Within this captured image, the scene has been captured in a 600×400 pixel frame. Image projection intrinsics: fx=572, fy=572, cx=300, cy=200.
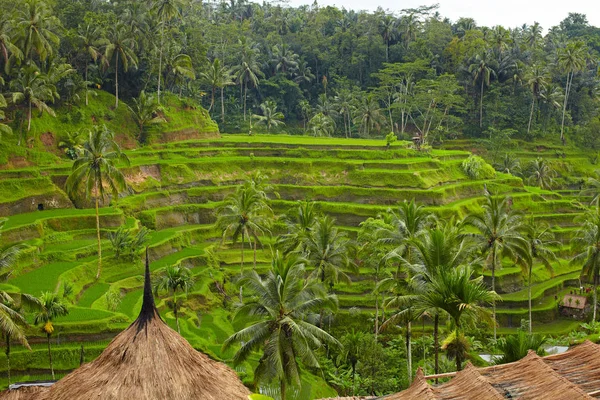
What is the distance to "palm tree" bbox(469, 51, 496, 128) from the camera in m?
74.4

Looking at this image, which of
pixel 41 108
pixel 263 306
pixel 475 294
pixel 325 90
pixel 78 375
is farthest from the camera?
pixel 325 90

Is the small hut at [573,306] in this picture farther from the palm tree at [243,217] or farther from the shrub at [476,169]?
the palm tree at [243,217]

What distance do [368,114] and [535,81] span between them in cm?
2116

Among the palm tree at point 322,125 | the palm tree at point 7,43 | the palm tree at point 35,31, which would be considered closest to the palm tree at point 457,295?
the palm tree at point 7,43

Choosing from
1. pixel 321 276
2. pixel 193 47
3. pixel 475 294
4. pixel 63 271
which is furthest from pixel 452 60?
pixel 475 294

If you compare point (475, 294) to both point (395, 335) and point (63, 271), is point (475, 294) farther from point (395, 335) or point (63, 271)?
point (63, 271)

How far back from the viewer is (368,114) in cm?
7188

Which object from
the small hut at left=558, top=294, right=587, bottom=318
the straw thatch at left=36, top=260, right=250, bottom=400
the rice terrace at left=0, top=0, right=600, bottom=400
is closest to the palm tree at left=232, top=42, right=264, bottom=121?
the rice terrace at left=0, top=0, right=600, bottom=400

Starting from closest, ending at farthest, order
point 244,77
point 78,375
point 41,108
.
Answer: point 78,375 → point 41,108 → point 244,77

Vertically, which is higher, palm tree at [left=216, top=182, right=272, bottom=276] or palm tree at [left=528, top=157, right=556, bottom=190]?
palm tree at [left=216, top=182, right=272, bottom=276]

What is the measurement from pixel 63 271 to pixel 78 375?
68.3 ft

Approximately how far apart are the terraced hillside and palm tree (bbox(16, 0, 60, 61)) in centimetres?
898

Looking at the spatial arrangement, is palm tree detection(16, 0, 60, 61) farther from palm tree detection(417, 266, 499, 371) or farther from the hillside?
palm tree detection(417, 266, 499, 371)

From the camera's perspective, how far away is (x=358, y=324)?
3328 cm
